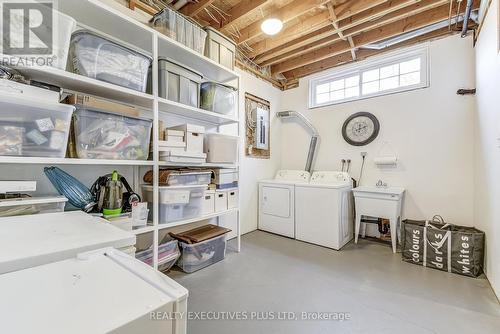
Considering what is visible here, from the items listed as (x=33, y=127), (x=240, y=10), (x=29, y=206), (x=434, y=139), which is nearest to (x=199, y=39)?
(x=240, y=10)

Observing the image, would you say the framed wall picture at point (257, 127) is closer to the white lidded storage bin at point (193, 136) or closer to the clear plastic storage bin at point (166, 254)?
the white lidded storage bin at point (193, 136)

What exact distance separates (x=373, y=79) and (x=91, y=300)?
155 inches

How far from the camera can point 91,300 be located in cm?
54

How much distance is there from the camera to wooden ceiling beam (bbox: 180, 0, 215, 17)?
2377mm

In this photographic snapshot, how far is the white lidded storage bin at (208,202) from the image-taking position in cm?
238

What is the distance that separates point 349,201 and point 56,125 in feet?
10.6

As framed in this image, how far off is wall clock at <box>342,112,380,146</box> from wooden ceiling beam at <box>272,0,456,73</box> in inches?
38.5

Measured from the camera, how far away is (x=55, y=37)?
132cm

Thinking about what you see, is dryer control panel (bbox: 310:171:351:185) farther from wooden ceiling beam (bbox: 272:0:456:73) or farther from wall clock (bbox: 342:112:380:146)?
wooden ceiling beam (bbox: 272:0:456:73)

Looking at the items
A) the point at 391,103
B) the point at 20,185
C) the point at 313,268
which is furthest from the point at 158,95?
the point at 391,103

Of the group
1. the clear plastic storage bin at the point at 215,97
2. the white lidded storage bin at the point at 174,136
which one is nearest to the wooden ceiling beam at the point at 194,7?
the clear plastic storage bin at the point at 215,97

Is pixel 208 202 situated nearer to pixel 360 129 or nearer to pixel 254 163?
pixel 254 163

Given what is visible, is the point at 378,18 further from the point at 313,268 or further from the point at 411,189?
the point at 313,268

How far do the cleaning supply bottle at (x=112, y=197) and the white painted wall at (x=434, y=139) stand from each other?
3.10m
